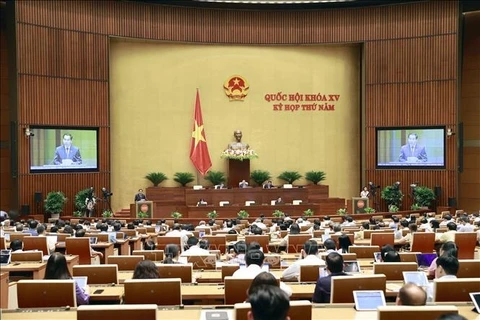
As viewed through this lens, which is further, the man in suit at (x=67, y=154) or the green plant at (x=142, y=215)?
the man in suit at (x=67, y=154)

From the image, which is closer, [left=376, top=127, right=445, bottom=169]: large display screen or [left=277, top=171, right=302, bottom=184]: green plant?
[left=376, top=127, right=445, bottom=169]: large display screen

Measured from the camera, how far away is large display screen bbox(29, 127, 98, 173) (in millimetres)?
19297

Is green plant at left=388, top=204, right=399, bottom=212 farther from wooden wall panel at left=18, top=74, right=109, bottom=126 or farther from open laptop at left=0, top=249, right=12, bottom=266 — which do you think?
open laptop at left=0, top=249, right=12, bottom=266

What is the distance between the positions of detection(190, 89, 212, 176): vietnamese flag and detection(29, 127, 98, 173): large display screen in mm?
3429

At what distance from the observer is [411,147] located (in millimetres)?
21828

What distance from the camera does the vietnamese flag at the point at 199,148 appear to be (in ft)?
72.2

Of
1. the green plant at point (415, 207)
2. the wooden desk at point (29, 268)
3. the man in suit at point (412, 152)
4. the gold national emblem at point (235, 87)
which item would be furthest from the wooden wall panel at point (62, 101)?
the wooden desk at point (29, 268)

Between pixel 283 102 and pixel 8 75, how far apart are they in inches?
376

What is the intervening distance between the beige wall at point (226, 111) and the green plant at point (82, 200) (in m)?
2.46

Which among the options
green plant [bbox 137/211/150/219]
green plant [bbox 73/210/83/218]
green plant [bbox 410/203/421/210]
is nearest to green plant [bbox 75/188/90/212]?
green plant [bbox 73/210/83/218]

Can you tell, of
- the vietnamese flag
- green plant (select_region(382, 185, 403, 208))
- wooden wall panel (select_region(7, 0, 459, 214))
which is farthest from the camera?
the vietnamese flag

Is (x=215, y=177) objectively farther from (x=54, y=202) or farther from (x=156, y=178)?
(x=54, y=202)

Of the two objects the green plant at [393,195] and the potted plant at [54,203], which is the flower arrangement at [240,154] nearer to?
the green plant at [393,195]

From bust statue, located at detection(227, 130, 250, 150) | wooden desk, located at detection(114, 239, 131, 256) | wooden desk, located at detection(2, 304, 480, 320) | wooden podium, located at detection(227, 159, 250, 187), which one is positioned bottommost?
wooden desk, located at detection(114, 239, 131, 256)
